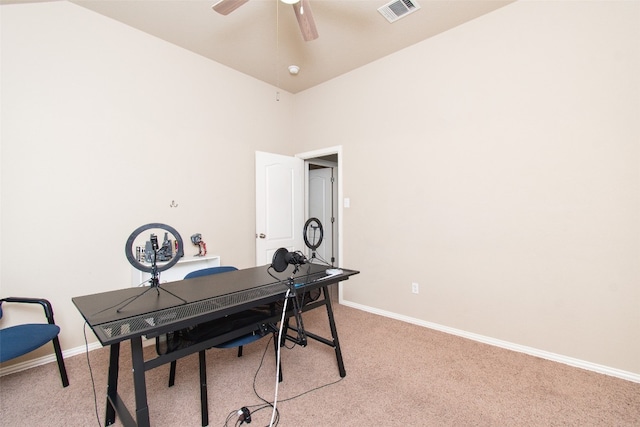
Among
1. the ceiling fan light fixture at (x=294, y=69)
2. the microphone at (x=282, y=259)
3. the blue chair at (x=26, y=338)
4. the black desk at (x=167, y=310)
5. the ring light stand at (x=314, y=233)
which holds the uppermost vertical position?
the ceiling fan light fixture at (x=294, y=69)

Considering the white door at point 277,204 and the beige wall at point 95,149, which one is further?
the white door at point 277,204

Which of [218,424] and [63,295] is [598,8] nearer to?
[218,424]

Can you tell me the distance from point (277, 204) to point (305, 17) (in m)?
2.24

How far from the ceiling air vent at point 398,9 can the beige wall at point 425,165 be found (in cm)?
55

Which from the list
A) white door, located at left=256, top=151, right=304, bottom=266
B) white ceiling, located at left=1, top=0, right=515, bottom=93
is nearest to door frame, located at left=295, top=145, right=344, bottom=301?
white door, located at left=256, top=151, right=304, bottom=266

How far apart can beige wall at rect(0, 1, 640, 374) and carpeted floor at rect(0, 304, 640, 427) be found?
372 millimetres

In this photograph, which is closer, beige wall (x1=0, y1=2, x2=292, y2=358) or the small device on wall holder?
beige wall (x1=0, y1=2, x2=292, y2=358)

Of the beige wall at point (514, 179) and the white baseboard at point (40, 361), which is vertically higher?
the beige wall at point (514, 179)

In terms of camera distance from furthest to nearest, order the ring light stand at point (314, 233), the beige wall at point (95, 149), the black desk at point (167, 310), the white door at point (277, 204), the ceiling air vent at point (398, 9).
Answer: the white door at point (277, 204), the ceiling air vent at point (398, 9), the beige wall at point (95, 149), the ring light stand at point (314, 233), the black desk at point (167, 310)

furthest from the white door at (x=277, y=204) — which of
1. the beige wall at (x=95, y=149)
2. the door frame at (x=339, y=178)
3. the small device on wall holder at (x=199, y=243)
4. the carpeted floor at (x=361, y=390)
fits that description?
the carpeted floor at (x=361, y=390)

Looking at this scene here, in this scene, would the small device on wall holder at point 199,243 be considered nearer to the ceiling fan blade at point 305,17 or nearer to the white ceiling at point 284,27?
the white ceiling at point 284,27

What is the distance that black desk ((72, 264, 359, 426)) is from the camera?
4.13ft

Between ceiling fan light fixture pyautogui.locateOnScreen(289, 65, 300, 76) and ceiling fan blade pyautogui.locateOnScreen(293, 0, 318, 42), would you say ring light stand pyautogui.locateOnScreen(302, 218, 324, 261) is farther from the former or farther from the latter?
ceiling fan light fixture pyautogui.locateOnScreen(289, 65, 300, 76)

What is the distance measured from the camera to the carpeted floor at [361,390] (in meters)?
1.69
